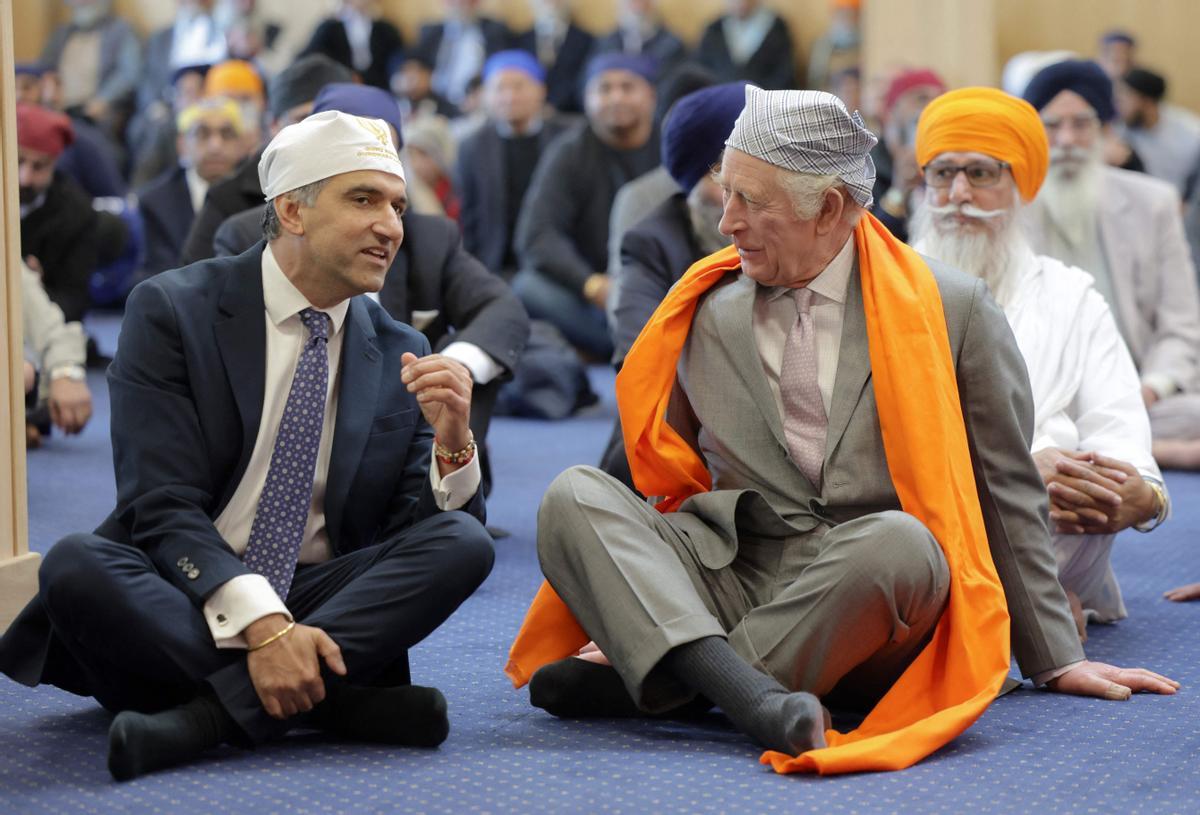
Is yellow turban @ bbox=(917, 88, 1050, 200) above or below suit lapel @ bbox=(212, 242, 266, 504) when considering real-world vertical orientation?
above

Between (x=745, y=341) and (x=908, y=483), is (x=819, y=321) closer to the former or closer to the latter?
(x=745, y=341)

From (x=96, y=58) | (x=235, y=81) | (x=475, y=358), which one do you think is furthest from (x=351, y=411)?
(x=96, y=58)

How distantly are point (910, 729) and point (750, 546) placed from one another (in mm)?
452

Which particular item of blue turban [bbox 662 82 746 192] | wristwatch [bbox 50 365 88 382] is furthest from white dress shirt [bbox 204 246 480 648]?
wristwatch [bbox 50 365 88 382]

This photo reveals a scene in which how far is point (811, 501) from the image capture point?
2898mm

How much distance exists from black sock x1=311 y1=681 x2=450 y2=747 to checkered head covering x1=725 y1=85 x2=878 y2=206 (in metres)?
1.03

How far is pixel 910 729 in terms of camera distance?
8.74 ft

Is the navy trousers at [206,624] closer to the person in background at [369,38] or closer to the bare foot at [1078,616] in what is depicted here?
the bare foot at [1078,616]

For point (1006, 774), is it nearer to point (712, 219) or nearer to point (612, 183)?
point (712, 219)

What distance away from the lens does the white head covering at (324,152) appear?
280 cm

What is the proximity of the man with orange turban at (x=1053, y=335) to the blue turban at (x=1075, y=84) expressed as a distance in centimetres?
170

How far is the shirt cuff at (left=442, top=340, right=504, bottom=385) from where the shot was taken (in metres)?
4.19

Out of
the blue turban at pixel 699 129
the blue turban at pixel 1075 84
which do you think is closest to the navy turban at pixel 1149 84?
the blue turban at pixel 1075 84

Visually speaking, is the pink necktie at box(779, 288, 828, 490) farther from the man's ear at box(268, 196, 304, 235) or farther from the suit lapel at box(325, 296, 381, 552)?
the man's ear at box(268, 196, 304, 235)
